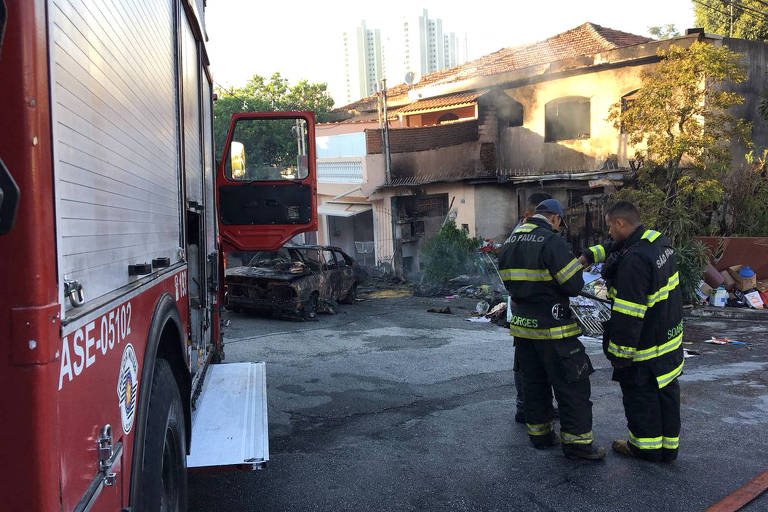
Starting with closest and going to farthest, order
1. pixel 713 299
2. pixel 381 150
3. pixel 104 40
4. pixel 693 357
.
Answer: pixel 104 40 < pixel 693 357 < pixel 713 299 < pixel 381 150

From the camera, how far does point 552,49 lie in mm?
20250

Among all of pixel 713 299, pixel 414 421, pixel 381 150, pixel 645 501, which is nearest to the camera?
pixel 645 501

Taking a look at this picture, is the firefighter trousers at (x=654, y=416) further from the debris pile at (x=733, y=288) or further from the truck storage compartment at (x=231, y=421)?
the debris pile at (x=733, y=288)

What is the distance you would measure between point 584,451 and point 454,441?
0.97m

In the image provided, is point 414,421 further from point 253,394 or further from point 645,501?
point 645,501

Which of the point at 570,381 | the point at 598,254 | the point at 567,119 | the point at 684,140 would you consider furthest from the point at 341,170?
the point at 570,381

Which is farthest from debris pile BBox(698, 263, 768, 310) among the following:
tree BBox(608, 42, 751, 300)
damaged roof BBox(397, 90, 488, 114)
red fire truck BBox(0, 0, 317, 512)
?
red fire truck BBox(0, 0, 317, 512)

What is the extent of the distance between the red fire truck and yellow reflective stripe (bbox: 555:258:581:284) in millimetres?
2084

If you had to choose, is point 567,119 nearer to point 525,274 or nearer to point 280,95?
point 525,274

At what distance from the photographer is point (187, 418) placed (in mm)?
3156

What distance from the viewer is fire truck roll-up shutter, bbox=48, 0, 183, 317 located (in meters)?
1.53

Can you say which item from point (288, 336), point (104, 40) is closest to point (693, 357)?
point (288, 336)

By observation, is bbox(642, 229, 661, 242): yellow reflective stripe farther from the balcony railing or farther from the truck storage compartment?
the balcony railing

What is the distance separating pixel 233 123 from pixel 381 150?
44.4 ft
